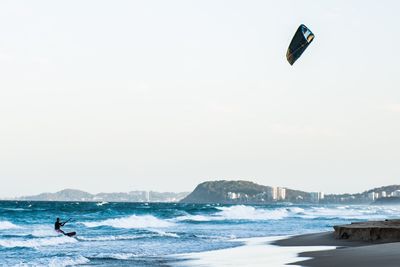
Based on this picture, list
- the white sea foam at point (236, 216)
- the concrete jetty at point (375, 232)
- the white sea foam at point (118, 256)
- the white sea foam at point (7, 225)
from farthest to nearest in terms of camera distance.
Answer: the white sea foam at point (236, 216) < the white sea foam at point (7, 225) < the concrete jetty at point (375, 232) < the white sea foam at point (118, 256)

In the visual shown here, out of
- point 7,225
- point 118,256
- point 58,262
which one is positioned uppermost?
point 7,225

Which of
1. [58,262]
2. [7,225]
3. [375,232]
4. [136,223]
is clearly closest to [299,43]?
[375,232]

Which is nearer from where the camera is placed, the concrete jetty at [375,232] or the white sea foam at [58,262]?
the white sea foam at [58,262]

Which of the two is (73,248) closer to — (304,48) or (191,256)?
(191,256)

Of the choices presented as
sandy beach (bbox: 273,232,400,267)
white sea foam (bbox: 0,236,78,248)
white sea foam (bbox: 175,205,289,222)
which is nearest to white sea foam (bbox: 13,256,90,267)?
sandy beach (bbox: 273,232,400,267)

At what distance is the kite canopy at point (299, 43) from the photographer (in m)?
24.0

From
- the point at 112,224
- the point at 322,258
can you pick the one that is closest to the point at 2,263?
the point at 322,258

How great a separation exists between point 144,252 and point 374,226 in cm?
825

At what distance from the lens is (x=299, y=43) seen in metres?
24.2

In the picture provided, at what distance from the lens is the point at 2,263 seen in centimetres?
2200

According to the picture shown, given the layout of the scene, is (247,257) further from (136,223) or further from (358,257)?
(136,223)

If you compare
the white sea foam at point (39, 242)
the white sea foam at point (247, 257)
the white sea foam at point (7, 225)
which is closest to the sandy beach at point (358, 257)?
the white sea foam at point (247, 257)

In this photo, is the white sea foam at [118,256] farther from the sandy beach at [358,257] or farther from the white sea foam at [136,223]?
the white sea foam at [136,223]

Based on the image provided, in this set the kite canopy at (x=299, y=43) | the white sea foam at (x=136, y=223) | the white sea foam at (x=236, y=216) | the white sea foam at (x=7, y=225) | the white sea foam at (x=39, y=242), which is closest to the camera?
the kite canopy at (x=299, y=43)
